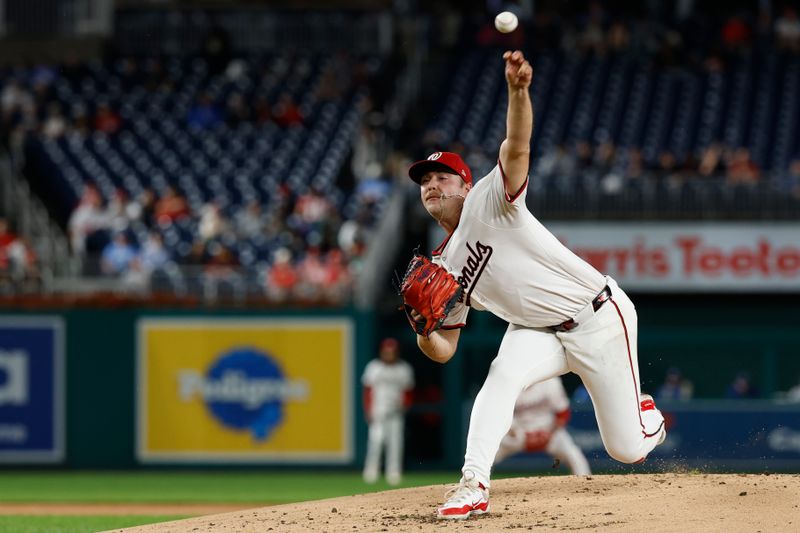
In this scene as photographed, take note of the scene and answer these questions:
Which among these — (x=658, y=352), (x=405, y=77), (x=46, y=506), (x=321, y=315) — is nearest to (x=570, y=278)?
(x=46, y=506)

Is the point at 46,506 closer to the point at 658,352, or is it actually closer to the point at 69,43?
the point at 658,352

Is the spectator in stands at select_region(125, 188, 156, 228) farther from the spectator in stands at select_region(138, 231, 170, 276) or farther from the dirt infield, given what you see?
the dirt infield

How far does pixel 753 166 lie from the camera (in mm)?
18500

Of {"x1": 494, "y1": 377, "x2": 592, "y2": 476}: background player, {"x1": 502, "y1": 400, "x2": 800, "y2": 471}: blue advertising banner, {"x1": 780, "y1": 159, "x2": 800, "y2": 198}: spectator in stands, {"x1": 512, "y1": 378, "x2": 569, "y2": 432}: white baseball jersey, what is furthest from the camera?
{"x1": 780, "y1": 159, "x2": 800, "y2": 198}: spectator in stands

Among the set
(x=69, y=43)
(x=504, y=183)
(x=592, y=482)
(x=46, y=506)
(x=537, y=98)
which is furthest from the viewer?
(x=69, y=43)

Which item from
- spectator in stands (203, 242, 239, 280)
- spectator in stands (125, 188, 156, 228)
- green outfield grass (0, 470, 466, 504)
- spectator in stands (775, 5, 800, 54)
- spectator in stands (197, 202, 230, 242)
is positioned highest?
spectator in stands (775, 5, 800, 54)

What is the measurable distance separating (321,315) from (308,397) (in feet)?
3.28

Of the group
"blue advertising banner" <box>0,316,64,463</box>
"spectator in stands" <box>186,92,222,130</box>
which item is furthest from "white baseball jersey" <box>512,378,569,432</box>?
"spectator in stands" <box>186,92,222,130</box>

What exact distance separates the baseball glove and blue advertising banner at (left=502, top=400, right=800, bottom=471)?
10283mm

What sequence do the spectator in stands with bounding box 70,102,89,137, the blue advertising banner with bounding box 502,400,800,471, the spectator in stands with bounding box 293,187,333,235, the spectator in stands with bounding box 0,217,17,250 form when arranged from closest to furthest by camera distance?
the blue advertising banner with bounding box 502,400,800,471 < the spectator in stands with bounding box 0,217,17,250 < the spectator in stands with bounding box 293,187,333,235 < the spectator in stands with bounding box 70,102,89,137

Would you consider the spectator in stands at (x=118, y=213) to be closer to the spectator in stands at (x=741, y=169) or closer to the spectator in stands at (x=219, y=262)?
the spectator in stands at (x=219, y=262)

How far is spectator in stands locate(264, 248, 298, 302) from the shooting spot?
16609 mm

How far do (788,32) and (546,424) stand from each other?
1206 centimetres

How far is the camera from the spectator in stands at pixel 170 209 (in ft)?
61.0
